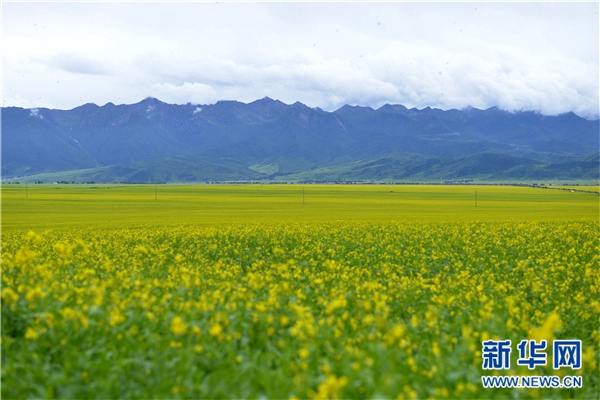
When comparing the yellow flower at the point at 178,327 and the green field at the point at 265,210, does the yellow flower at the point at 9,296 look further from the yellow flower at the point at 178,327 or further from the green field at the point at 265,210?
the green field at the point at 265,210

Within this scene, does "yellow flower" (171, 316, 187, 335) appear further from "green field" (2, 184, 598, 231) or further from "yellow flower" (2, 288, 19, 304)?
"green field" (2, 184, 598, 231)

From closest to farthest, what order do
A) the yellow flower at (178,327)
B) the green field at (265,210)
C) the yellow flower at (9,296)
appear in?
the yellow flower at (178,327), the yellow flower at (9,296), the green field at (265,210)

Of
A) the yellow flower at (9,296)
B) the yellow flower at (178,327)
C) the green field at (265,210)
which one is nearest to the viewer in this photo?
the yellow flower at (178,327)

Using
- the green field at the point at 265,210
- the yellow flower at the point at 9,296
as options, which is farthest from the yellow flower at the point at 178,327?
the green field at the point at 265,210

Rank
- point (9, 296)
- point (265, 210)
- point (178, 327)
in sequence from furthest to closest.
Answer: point (265, 210)
point (9, 296)
point (178, 327)

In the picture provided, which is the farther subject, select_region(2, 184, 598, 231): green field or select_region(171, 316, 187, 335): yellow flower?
select_region(2, 184, 598, 231): green field

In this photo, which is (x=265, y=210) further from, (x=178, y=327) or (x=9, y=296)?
(x=178, y=327)

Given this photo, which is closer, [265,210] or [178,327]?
[178,327]

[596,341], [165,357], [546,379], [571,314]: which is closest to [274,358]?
[165,357]

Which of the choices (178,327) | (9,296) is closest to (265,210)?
(9,296)

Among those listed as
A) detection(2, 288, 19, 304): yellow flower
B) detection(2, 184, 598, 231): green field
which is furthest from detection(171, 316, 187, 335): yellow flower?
detection(2, 184, 598, 231): green field

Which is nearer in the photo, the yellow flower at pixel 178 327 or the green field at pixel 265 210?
the yellow flower at pixel 178 327

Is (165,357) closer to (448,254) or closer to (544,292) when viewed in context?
(544,292)

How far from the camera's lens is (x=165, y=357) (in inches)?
316
